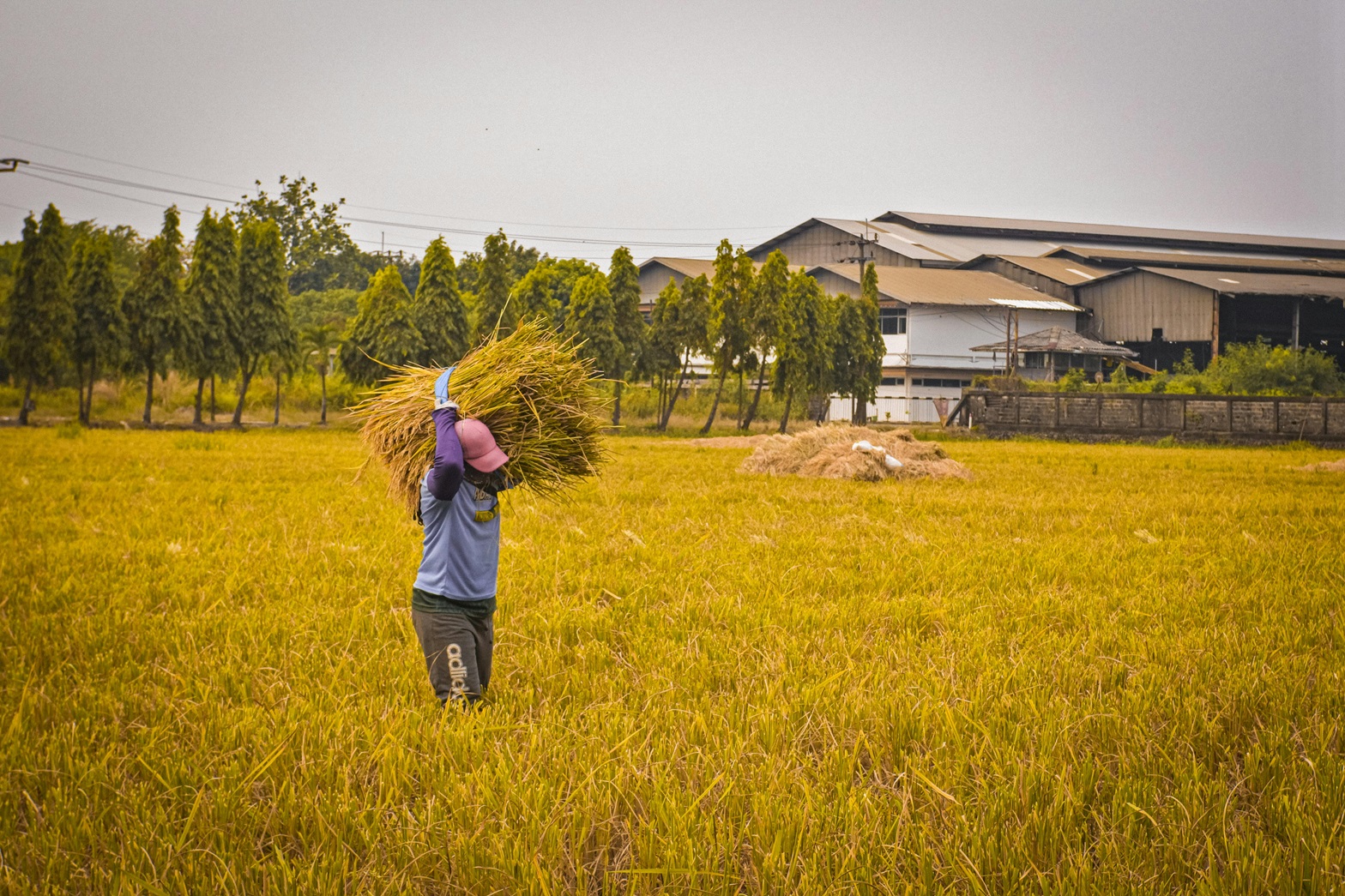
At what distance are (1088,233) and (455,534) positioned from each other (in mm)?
83086

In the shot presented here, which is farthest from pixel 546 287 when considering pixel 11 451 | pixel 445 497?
pixel 445 497

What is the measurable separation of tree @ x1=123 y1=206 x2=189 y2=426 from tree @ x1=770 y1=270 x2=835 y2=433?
21.1 meters

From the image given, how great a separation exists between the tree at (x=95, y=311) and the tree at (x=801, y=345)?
2317cm

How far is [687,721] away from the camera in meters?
4.18

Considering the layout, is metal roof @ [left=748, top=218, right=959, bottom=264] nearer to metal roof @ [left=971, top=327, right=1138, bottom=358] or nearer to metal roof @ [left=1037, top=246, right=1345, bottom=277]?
metal roof @ [left=1037, top=246, right=1345, bottom=277]

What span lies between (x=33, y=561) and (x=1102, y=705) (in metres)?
7.27

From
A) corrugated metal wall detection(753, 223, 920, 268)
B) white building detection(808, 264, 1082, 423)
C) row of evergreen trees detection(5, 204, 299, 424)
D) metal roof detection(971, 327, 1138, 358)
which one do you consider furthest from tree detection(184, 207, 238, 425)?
corrugated metal wall detection(753, 223, 920, 268)

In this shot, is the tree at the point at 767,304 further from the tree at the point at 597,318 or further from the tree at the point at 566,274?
the tree at the point at 566,274

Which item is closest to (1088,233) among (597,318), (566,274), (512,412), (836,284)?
(836,284)

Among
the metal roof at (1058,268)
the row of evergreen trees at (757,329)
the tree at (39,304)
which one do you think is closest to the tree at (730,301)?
the row of evergreen trees at (757,329)

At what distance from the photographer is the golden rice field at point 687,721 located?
2.98 m

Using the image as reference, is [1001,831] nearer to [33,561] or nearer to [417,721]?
[417,721]

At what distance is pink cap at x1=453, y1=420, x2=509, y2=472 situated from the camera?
4559 mm

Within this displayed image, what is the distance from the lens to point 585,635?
19.4 ft
